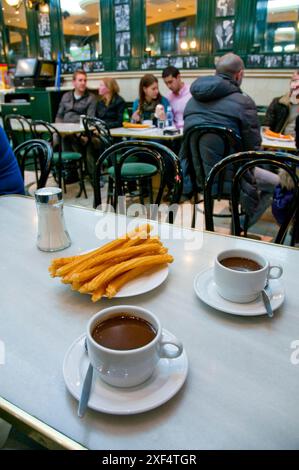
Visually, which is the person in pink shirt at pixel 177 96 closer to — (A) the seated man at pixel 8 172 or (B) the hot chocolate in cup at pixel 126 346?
(A) the seated man at pixel 8 172

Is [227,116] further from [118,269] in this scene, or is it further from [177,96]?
[177,96]

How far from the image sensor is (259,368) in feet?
2.00

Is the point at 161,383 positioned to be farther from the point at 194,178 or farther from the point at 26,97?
the point at 26,97

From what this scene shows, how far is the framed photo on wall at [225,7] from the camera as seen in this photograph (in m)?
4.92

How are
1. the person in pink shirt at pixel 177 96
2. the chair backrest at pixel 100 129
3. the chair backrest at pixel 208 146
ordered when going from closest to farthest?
the chair backrest at pixel 208 146 < the chair backrest at pixel 100 129 < the person in pink shirt at pixel 177 96

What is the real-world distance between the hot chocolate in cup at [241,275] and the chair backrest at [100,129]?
→ 276 centimetres

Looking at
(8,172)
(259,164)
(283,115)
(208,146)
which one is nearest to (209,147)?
(208,146)

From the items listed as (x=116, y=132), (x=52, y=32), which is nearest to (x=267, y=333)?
(x=116, y=132)

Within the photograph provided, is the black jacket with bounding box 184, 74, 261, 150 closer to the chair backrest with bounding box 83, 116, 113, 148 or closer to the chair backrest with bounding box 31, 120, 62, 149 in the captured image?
the chair backrest with bounding box 83, 116, 113, 148

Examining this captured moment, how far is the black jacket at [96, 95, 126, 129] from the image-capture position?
5.36 metres

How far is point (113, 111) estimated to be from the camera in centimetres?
539

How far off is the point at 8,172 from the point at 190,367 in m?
1.49

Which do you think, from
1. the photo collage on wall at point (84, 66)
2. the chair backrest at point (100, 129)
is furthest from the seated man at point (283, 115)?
the photo collage on wall at point (84, 66)
